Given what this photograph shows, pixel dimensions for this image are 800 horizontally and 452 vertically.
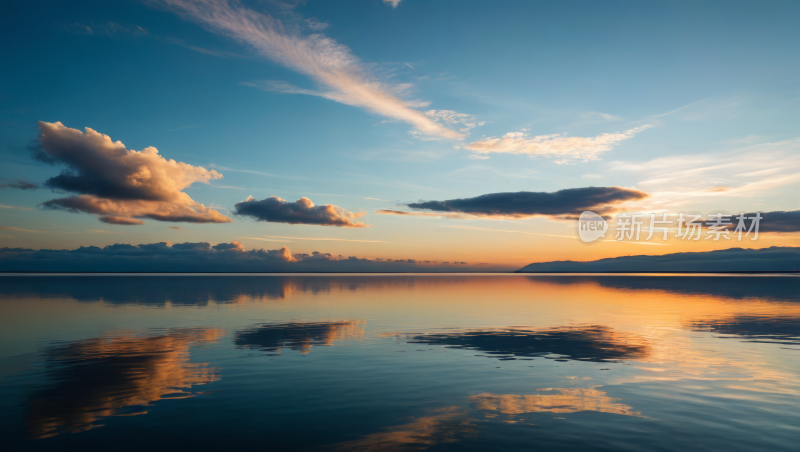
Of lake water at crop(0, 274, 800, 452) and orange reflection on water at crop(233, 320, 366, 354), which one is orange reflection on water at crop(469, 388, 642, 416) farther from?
orange reflection on water at crop(233, 320, 366, 354)

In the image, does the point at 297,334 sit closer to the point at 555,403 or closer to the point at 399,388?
the point at 399,388

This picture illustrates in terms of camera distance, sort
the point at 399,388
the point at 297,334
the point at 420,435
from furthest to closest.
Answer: the point at 297,334, the point at 399,388, the point at 420,435

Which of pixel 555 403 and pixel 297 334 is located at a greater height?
pixel 555 403

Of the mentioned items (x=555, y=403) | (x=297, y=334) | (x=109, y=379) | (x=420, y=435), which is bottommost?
(x=297, y=334)

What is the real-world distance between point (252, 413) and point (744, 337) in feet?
109

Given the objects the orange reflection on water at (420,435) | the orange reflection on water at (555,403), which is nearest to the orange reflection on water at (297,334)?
the orange reflection on water at (555,403)

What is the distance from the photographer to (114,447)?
11.4 meters

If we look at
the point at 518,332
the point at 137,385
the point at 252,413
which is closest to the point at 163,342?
the point at 137,385

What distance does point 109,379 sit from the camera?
18.5 meters

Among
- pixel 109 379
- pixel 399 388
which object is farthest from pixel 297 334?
pixel 399 388

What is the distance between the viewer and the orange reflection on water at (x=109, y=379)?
1387 centimetres

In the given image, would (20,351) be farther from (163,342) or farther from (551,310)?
(551,310)

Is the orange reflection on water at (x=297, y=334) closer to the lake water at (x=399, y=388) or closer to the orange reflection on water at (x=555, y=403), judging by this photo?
the lake water at (x=399, y=388)

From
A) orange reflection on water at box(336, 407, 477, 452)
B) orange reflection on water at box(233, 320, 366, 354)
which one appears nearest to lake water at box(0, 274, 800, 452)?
orange reflection on water at box(336, 407, 477, 452)
